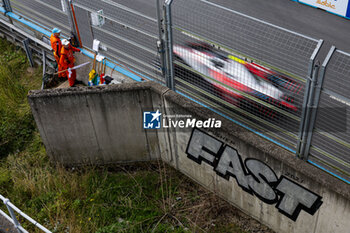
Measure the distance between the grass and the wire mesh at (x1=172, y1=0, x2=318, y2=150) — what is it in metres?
2.07

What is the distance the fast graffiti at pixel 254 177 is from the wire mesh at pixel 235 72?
0.63 m

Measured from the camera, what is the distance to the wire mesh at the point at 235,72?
7707 millimetres

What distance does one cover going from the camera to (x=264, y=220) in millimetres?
8984

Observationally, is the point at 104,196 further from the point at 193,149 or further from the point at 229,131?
the point at 229,131

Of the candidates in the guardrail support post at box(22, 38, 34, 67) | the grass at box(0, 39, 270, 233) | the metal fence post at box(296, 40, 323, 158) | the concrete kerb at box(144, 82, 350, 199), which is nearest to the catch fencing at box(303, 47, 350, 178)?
the metal fence post at box(296, 40, 323, 158)

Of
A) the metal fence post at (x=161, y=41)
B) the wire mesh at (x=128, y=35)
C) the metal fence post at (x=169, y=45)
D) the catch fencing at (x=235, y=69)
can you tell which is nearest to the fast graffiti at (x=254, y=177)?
the catch fencing at (x=235, y=69)

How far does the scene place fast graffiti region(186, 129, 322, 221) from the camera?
793cm

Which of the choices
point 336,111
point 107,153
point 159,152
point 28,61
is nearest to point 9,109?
point 28,61

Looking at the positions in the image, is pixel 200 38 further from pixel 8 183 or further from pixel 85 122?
pixel 8 183

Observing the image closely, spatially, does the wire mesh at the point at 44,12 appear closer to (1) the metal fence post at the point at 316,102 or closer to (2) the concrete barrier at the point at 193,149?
(2) the concrete barrier at the point at 193,149

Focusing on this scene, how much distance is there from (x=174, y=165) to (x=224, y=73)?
111 inches

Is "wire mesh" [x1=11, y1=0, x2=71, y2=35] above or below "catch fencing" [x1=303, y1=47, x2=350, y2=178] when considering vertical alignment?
above

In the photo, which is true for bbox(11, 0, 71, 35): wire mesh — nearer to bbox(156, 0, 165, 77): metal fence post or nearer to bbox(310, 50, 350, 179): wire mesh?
bbox(156, 0, 165, 77): metal fence post

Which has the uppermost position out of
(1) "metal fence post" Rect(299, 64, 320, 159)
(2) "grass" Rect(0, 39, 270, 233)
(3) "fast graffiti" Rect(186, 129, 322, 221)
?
(1) "metal fence post" Rect(299, 64, 320, 159)
